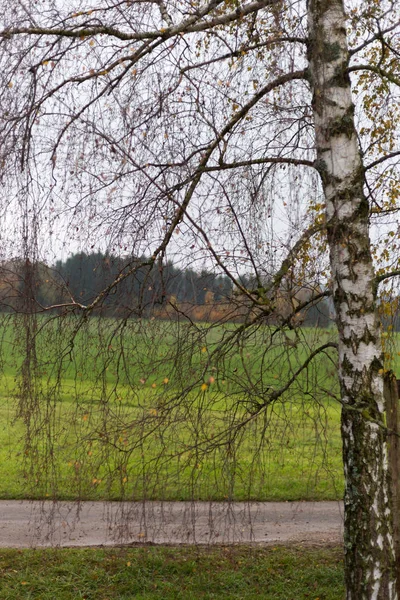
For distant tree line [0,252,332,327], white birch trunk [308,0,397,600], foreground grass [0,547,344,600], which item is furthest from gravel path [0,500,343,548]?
distant tree line [0,252,332,327]

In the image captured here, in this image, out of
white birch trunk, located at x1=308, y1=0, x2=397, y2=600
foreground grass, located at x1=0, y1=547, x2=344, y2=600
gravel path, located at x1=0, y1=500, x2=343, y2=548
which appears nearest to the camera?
white birch trunk, located at x1=308, y1=0, x2=397, y2=600

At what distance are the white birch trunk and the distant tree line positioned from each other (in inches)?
17.1

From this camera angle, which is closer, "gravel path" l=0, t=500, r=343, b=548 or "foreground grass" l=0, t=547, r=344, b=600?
"foreground grass" l=0, t=547, r=344, b=600

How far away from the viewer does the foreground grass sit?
7.09 m

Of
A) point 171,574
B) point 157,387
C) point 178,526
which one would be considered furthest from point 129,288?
point 178,526

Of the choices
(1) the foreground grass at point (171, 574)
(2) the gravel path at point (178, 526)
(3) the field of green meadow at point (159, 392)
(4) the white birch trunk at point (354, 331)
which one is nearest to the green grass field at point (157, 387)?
(3) the field of green meadow at point (159, 392)

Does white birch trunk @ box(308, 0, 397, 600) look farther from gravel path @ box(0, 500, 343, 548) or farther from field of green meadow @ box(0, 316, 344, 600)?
gravel path @ box(0, 500, 343, 548)

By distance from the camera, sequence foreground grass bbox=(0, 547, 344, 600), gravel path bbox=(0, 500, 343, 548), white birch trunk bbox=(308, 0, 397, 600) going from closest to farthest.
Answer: white birch trunk bbox=(308, 0, 397, 600), foreground grass bbox=(0, 547, 344, 600), gravel path bbox=(0, 500, 343, 548)

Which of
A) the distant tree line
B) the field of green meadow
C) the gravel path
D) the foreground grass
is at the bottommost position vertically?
the foreground grass

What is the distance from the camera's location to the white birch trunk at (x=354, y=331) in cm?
487

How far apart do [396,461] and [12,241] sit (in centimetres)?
317

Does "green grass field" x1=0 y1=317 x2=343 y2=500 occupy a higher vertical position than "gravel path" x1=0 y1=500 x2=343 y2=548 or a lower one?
higher

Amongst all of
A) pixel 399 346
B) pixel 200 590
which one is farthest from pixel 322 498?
pixel 399 346

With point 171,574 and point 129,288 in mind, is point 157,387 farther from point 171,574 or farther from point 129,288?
point 171,574
